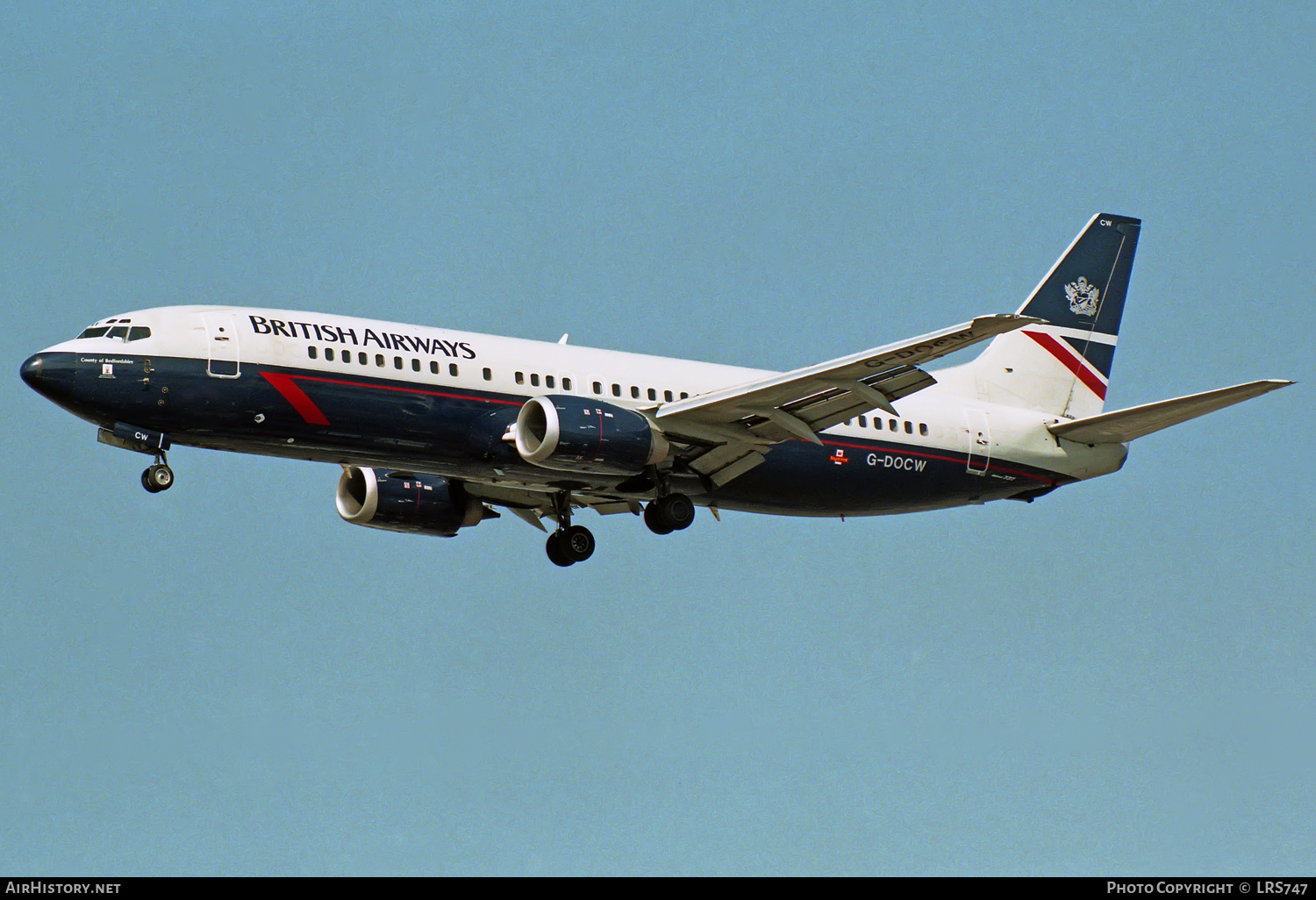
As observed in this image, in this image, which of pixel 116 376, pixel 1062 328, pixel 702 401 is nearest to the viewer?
pixel 116 376

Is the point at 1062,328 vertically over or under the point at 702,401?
over

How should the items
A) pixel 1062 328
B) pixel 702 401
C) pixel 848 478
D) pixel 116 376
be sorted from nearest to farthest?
pixel 116 376 → pixel 702 401 → pixel 848 478 → pixel 1062 328

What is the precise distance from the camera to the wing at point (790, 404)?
37531mm

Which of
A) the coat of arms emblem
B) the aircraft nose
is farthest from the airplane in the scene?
the coat of arms emblem

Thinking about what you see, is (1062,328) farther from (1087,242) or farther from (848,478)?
(848,478)

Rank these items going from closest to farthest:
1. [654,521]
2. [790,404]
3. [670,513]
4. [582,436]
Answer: [582,436]
[790,404]
[670,513]
[654,521]

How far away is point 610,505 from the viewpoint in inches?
1790

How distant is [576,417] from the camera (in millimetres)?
38938

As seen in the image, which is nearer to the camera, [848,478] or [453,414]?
[453,414]

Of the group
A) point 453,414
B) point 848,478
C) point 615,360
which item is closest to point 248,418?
point 453,414

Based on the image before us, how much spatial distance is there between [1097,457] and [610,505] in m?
12.3

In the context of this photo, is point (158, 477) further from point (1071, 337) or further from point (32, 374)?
point (1071, 337)

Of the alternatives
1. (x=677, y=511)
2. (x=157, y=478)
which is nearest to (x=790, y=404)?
(x=677, y=511)

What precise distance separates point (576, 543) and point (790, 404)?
734cm
